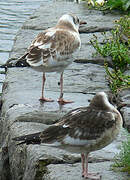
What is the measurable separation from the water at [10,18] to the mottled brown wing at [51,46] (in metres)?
3.29

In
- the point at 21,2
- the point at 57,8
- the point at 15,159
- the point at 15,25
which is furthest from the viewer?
the point at 21,2

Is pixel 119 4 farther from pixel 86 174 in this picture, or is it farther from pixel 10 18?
pixel 86 174

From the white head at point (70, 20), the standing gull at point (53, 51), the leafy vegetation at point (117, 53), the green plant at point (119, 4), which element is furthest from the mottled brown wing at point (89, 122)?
the green plant at point (119, 4)

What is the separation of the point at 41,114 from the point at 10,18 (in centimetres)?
640

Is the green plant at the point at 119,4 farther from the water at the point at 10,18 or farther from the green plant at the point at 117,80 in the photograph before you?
the green plant at the point at 117,80

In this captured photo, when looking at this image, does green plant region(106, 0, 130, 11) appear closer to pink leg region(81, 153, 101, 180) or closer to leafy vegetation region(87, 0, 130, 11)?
leafy vegetation region(87, 0, 130, 11)

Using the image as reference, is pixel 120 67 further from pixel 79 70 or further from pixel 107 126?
pixel 107 126

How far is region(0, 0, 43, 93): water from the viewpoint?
36.0 feet

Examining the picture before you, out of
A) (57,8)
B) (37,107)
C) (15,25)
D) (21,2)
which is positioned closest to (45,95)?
(37,107)

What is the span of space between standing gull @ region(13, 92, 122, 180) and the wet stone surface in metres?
0.27

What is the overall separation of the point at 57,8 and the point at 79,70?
340 centimetres

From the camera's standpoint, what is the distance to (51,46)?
22.2 feet

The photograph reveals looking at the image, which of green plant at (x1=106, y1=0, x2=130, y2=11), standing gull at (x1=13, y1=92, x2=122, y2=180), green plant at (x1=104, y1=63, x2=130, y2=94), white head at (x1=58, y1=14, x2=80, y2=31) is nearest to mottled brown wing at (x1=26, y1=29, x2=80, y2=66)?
white head at (x1=58, y1=14, x2=80, y2=31)

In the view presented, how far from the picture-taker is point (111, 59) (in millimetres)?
8055
